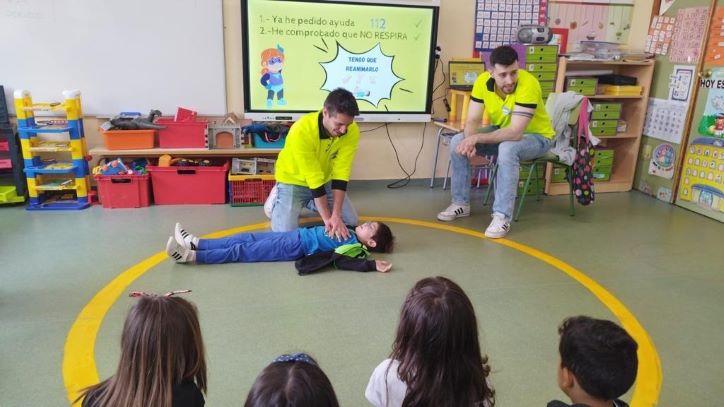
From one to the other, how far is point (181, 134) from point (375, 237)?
6.45ft

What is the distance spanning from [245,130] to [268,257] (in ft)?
5.21

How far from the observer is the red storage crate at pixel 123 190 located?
419cm

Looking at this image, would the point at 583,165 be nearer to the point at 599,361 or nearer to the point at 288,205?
the point at 288,205

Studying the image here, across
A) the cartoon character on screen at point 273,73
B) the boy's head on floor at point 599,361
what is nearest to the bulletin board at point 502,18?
the cartoon character on screen at point 273,73

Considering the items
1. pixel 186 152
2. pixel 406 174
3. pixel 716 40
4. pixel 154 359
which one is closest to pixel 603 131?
pixel 716 40

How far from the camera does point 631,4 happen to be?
517cm

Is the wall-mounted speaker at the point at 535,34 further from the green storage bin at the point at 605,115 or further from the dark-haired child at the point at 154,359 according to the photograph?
the dark-haired child at the point at 154,359

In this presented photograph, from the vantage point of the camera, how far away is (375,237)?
11.2 feet

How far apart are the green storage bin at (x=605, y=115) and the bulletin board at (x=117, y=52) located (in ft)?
11.0

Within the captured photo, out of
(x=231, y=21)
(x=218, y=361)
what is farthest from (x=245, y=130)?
(x=218, y=361)

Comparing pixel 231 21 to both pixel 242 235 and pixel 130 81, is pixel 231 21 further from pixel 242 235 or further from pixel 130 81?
pixel 242 235

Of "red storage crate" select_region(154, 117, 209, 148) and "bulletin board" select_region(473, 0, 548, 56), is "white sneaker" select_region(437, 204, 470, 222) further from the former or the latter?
"red storage crate" select_region(154, 117, 209, 148)

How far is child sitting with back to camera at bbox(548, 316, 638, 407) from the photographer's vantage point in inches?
52.7

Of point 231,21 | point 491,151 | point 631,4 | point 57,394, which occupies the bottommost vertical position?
point 57,394
